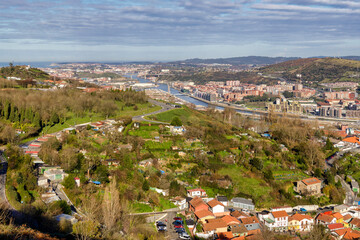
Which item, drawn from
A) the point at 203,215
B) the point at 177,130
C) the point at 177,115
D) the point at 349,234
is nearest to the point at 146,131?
the point at 177,130

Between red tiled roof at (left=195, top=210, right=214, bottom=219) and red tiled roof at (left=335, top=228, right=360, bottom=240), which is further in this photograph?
red tiled roof at (left=195, top=210, right=214, bottom=219)

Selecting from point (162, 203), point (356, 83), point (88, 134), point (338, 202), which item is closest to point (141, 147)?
point (88, 134)

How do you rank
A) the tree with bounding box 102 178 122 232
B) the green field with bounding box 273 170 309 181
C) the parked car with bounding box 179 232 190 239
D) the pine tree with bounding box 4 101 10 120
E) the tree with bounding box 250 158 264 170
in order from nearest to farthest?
the tree with bounding box 102 178 122 232 → the parked car with bounding box 179 232 190 239 → the tree with bounding box 250 158 264 170 → the green field with bounding box 273 170 309 181 → the pine tree with bounding box 4 101 10 120

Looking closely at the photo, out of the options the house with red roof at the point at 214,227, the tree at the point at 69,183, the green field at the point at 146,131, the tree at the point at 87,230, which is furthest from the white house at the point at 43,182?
the green field at the point at 146,131

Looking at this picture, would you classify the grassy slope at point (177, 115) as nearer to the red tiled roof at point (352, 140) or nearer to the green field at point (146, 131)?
the green field at point (146, 131)

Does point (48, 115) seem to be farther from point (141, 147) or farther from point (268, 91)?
point (268, 91)

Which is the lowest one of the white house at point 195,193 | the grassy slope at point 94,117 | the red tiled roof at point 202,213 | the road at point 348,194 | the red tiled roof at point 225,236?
the road at point 348,194

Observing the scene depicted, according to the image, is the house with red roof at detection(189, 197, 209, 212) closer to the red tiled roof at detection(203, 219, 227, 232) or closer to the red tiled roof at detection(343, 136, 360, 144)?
the red tiled roof at detection(203, 219, 227, 232)

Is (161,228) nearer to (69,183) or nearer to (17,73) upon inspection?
(69,183)

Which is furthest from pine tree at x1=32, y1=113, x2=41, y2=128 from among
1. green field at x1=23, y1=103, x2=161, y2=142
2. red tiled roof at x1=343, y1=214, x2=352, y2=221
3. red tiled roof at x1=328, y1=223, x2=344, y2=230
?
red tiled roof at x1=343, y1=214, x2=352, y2=221
